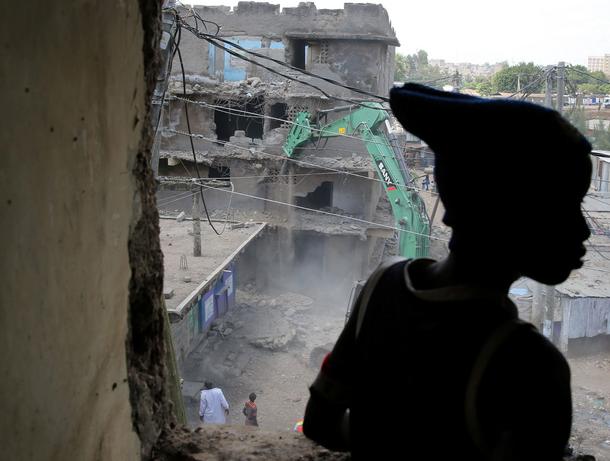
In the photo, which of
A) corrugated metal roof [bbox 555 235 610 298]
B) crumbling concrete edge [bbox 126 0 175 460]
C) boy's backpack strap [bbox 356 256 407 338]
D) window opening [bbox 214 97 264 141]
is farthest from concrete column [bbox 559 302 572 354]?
boy's backpack strap [bbox 356 256 407 338]

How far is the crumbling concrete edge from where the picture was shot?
2.13 metres

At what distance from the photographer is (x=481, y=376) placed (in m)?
1.16

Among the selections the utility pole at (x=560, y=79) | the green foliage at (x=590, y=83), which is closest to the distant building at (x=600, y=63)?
the green foliage at (x=590, y=83)

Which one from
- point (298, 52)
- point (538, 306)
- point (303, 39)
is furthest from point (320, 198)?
point (538, 306)

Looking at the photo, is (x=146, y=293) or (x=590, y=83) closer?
(x=146, y=293)

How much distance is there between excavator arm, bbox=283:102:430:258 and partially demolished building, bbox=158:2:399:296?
2.95 metres

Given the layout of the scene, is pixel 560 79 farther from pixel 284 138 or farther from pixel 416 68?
pixel 416 68

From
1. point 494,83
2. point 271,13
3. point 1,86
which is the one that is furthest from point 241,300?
point 494,83

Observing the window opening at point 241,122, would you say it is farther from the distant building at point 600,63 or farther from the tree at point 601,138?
the distant building at point 600,63

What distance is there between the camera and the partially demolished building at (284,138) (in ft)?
62.5

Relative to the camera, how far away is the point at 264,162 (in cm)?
1912

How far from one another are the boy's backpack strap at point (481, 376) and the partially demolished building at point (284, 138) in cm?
1728

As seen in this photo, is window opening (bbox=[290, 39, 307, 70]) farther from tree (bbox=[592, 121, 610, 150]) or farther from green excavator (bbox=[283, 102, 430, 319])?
tree (bbox=[592, 121, 610, 150])

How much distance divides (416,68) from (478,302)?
7378 centimetres
